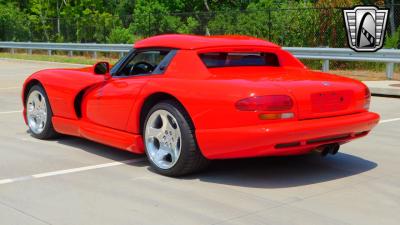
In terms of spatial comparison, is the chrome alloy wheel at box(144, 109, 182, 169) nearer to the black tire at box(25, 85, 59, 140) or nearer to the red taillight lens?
the red taillight lens

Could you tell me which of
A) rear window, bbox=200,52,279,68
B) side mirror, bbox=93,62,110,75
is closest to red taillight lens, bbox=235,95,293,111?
rear window, bbox=200,52,279,68

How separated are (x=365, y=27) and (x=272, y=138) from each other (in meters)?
15.4

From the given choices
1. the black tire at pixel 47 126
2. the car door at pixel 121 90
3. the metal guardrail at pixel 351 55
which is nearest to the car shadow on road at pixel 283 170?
the car door at pixel 121 90

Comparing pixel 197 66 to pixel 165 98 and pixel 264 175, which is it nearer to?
pixel 165 98

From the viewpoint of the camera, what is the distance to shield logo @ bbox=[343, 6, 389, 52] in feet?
60.1

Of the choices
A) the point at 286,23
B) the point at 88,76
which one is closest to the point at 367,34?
the point at 286,23

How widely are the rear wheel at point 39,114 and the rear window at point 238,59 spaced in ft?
7.93

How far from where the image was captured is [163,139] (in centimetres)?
545

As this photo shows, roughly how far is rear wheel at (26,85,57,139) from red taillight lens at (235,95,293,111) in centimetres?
312

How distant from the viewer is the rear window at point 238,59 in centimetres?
563

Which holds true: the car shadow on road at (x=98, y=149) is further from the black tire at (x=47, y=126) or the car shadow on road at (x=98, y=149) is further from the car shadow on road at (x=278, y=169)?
the black tire at (x=47, y=126)

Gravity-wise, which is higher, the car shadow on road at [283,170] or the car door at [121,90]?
the car door at [121,90]

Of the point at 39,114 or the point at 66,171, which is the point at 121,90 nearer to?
the point at 66,171

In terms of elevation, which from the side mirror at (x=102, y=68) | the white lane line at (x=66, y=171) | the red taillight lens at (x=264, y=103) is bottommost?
the white lane line at (x=66, y=171)
